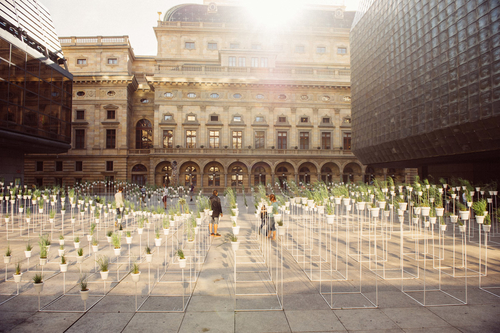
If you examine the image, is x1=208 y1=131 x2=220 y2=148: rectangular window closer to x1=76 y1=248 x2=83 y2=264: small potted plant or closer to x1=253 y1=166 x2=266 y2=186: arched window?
x1=253 y1=166 x2=266 y2=186: arched window

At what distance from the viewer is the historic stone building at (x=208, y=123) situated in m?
43.5

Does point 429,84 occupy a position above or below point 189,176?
above

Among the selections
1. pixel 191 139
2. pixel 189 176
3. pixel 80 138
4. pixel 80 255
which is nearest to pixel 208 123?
pixel 191 139

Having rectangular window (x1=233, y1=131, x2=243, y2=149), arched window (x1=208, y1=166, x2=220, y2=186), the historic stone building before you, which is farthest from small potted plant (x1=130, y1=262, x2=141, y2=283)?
rectangular window (x1=233, y1=131, x2=243, y2=149)

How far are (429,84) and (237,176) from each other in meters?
28.5

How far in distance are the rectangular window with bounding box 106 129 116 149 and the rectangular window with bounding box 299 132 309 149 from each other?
27.5m

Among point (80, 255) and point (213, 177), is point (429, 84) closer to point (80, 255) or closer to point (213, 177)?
point (80, 255)

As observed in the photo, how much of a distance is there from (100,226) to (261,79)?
33.7m

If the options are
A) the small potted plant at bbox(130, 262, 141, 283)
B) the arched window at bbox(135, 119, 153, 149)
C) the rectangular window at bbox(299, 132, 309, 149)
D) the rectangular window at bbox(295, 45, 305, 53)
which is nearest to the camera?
the small potted plant at bbox(130, 262, 141, 283)

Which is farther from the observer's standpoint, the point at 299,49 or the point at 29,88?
the point at 299,49

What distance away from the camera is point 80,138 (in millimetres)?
44562

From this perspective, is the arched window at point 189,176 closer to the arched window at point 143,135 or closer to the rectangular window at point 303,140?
the arched window at point 143,135

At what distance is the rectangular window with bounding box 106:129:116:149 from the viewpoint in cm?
4462

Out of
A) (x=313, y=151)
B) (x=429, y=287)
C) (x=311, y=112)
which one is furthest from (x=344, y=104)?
(x=429, y=287)
